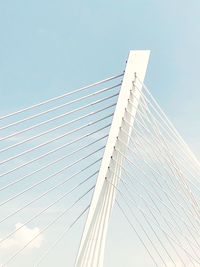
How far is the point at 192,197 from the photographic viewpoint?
17.2 meters

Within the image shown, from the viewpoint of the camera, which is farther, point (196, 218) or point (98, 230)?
point (98, 230)

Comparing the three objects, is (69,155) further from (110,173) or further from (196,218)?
(196,218)

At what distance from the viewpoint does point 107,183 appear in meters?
18.7

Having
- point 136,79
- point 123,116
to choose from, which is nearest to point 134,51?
point 136,79

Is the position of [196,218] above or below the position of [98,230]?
above

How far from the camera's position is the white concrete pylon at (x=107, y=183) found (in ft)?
59.0

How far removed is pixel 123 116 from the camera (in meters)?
18.5

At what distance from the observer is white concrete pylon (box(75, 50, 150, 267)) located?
18.0 meters

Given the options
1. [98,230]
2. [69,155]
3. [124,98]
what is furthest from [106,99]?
[98,230]

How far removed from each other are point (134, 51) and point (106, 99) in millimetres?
1836

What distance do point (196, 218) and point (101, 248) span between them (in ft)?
10.6

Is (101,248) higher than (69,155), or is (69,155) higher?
(69,155)

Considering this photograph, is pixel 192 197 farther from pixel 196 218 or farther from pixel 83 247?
pixel 83 247

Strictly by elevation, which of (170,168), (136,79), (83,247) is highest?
(136,79)
